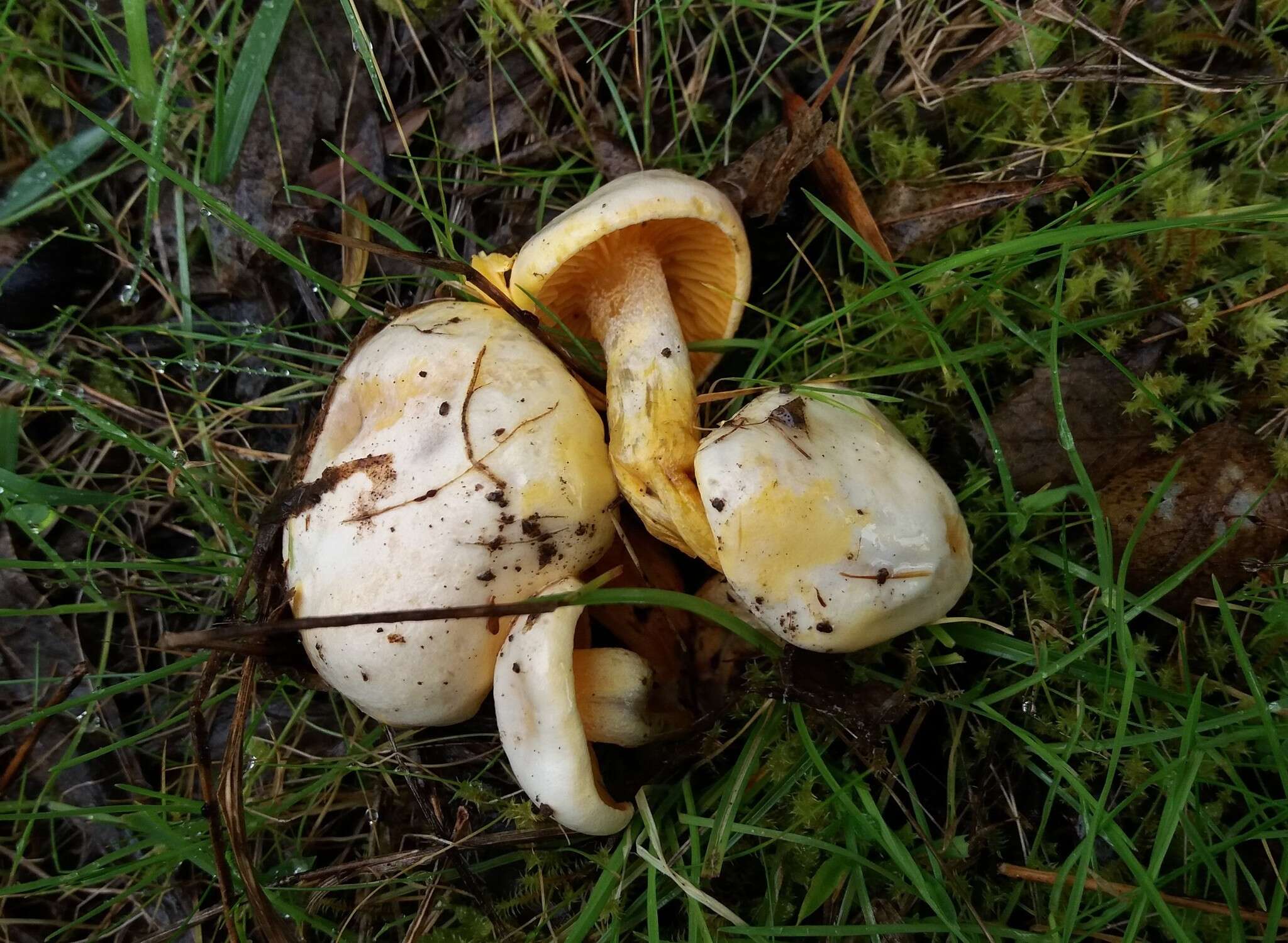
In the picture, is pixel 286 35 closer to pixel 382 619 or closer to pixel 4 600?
pixel 4 600

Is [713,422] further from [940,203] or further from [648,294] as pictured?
[940,203]

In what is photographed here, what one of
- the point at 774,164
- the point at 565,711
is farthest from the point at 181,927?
the point at 774,164

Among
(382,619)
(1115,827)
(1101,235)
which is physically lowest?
(1115,827)

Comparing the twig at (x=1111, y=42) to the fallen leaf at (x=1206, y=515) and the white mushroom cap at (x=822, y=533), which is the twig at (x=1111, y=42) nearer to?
the fallen leaf at (x=1206, y=515)

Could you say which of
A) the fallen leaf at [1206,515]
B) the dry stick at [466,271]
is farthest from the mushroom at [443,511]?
the fallen leaf at [1206,515]

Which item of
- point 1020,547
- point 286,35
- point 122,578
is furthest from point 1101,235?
point 122,578

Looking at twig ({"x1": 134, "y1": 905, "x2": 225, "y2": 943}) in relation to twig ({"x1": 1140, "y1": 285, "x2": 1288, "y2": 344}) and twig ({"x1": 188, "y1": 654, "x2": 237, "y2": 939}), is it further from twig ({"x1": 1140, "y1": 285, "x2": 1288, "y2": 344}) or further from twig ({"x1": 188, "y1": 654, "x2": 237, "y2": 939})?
twig ({"x1": 1140, "y1": 285, "x2": 1288, "y2": 344})
